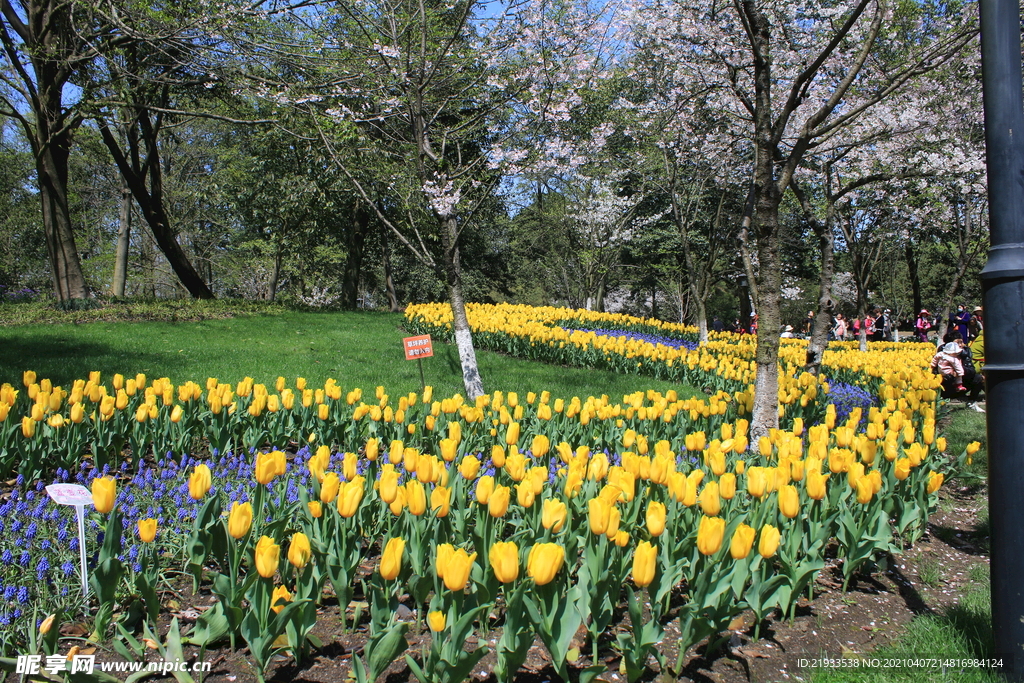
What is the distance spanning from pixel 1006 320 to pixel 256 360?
27.2ft

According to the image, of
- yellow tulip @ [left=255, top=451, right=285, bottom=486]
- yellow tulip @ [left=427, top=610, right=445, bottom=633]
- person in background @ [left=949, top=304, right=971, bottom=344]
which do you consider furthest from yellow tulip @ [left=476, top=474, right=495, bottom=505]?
person in background @ [left=949, top=304, right=971, bottom=344]

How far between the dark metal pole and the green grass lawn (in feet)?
19.0

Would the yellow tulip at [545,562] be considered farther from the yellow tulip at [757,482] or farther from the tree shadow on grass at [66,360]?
the tree shadow on grass at [66,360]

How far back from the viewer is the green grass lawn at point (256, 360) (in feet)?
24.3

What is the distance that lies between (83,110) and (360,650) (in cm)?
1215

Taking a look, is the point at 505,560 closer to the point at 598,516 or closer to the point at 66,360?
the point at 598,516

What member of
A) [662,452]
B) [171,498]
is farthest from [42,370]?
[662,452]

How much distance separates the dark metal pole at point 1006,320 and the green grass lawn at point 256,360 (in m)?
5.79

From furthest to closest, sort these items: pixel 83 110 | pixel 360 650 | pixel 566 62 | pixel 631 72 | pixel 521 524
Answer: pixel 631 72 < pixel 83 110 < pixel 566 62 < pixel 521 524 < pixel 360 650

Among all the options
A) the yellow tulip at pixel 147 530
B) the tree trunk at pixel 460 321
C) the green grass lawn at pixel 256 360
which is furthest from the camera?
the tree trunk at pixel 460 321

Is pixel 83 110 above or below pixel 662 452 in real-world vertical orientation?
above

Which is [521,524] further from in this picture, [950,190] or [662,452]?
[950,190]

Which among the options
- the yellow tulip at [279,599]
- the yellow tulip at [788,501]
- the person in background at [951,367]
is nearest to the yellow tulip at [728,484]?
the yellow tulip at [788,501]

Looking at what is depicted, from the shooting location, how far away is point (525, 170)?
8359 mm
